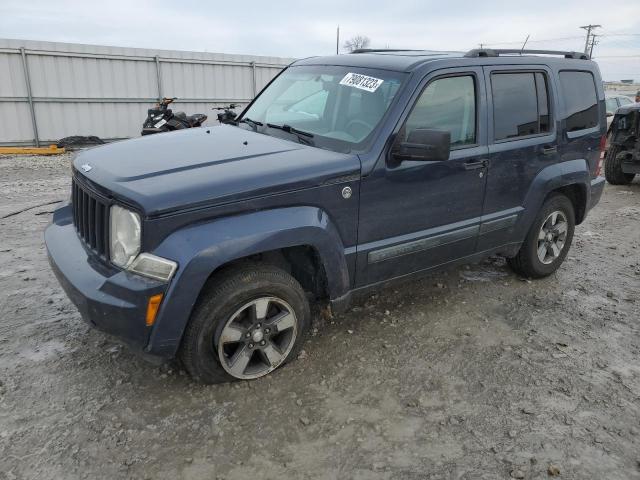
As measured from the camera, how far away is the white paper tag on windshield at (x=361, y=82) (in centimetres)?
Answer: 340

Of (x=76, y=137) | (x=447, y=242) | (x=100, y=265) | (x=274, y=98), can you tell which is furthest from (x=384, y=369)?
(x=76, y=137)

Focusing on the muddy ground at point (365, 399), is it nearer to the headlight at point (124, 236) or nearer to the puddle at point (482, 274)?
the puddle at point (482, 274)

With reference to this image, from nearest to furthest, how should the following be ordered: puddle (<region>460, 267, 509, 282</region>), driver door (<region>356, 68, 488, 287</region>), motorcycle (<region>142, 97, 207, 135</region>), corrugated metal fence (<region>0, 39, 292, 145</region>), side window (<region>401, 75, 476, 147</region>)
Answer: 1. driver door (<region>356, 68, 488, 287</region>)
2. side window (<region>401, 75, 476, 147</region>)
3. puddle (<region>460, 267, 509, 282</region>)
4. motorcycle (<region>142, 97, 207, 135</region>)
5. corrugated metal fence (<region>0, 39, 292, 145</region>)

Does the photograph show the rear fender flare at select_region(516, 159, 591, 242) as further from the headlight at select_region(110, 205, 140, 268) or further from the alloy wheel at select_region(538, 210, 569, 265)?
the headlight at select_region(110, 205, 140, 268)

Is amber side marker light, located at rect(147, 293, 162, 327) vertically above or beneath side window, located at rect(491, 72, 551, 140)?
beneath

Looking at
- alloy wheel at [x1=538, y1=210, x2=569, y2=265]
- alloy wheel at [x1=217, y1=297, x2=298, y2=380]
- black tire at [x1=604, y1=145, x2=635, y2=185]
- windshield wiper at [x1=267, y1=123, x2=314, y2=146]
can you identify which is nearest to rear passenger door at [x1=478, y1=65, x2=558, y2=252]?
alloy wheel at [x1=538, y1=210, x2=569, y2=265]

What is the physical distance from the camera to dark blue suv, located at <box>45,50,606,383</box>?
2.54 m

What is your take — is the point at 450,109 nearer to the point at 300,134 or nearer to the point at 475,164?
the point at 475,164

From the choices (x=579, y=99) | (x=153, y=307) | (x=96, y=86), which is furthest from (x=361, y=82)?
(x=96, y=86)

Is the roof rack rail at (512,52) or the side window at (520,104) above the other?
the roof rack rail at (512,52)

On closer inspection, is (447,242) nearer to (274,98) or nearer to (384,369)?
(384,369)

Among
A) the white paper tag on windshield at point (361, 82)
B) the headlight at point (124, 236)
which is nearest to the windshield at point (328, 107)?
the white paper tag on windshield at point (361, 82)

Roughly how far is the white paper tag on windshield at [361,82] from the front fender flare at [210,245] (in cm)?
109

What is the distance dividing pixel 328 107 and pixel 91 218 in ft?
5.69
